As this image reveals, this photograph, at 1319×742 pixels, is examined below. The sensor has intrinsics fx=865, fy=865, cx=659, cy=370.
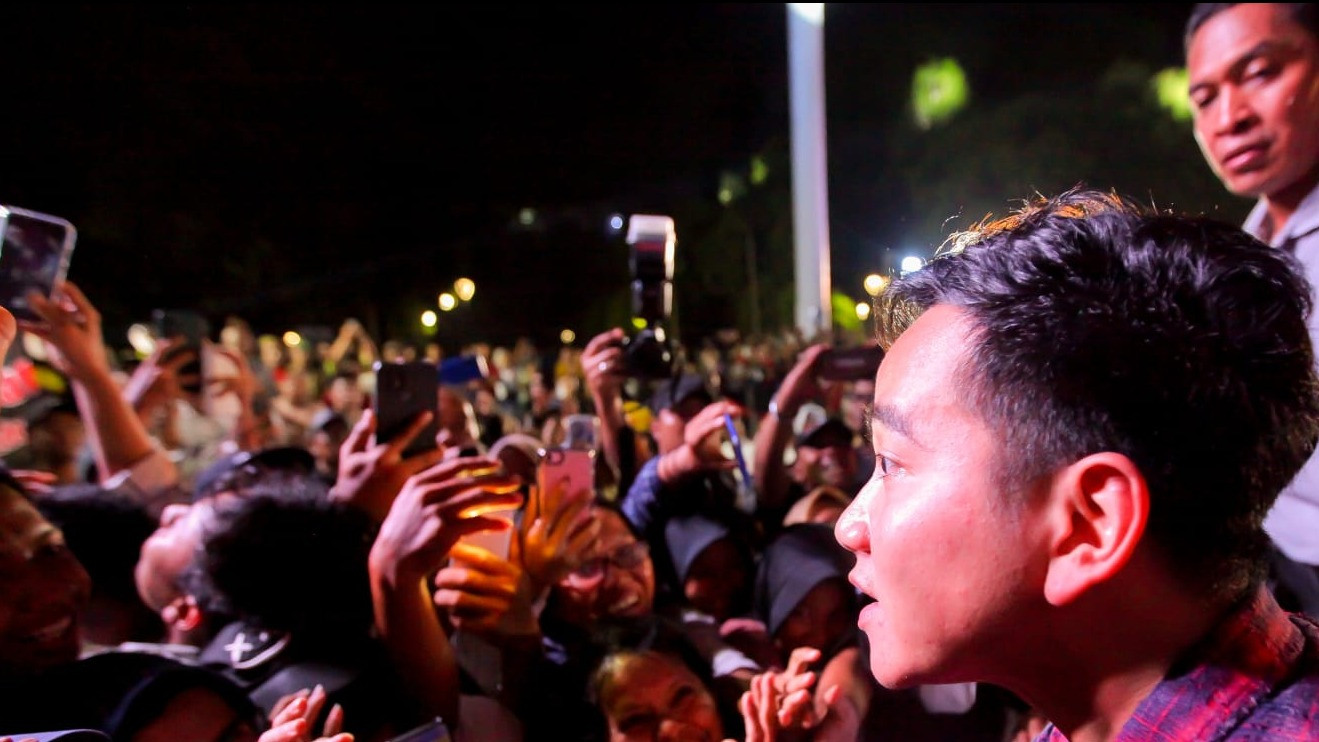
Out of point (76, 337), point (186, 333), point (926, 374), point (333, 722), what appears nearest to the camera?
point (926, 374)

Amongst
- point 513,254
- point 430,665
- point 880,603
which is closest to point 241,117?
point 430,665

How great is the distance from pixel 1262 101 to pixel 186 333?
3.79 metres

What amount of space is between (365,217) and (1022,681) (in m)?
11.0

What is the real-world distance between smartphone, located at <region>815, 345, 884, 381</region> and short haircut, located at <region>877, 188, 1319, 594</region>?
193 cm

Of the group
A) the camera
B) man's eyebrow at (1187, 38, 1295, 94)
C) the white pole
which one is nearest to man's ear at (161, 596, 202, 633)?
the camera

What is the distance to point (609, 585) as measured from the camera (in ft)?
8.25

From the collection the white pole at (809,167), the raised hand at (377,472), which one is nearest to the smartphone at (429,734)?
the raised hand at (377,472)

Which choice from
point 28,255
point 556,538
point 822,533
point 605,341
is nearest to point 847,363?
point 822,533

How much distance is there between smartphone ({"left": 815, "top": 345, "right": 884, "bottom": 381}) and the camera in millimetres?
2781

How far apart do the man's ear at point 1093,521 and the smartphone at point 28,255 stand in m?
1.46

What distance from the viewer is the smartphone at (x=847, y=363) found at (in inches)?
109

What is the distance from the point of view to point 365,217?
1088 cm

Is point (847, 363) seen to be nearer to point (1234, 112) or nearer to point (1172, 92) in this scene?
point (1234, 112)

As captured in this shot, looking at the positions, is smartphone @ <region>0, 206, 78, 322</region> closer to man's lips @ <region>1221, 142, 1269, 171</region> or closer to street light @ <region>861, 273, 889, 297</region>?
street light @ <region>861, 273, 889, 297</region>
